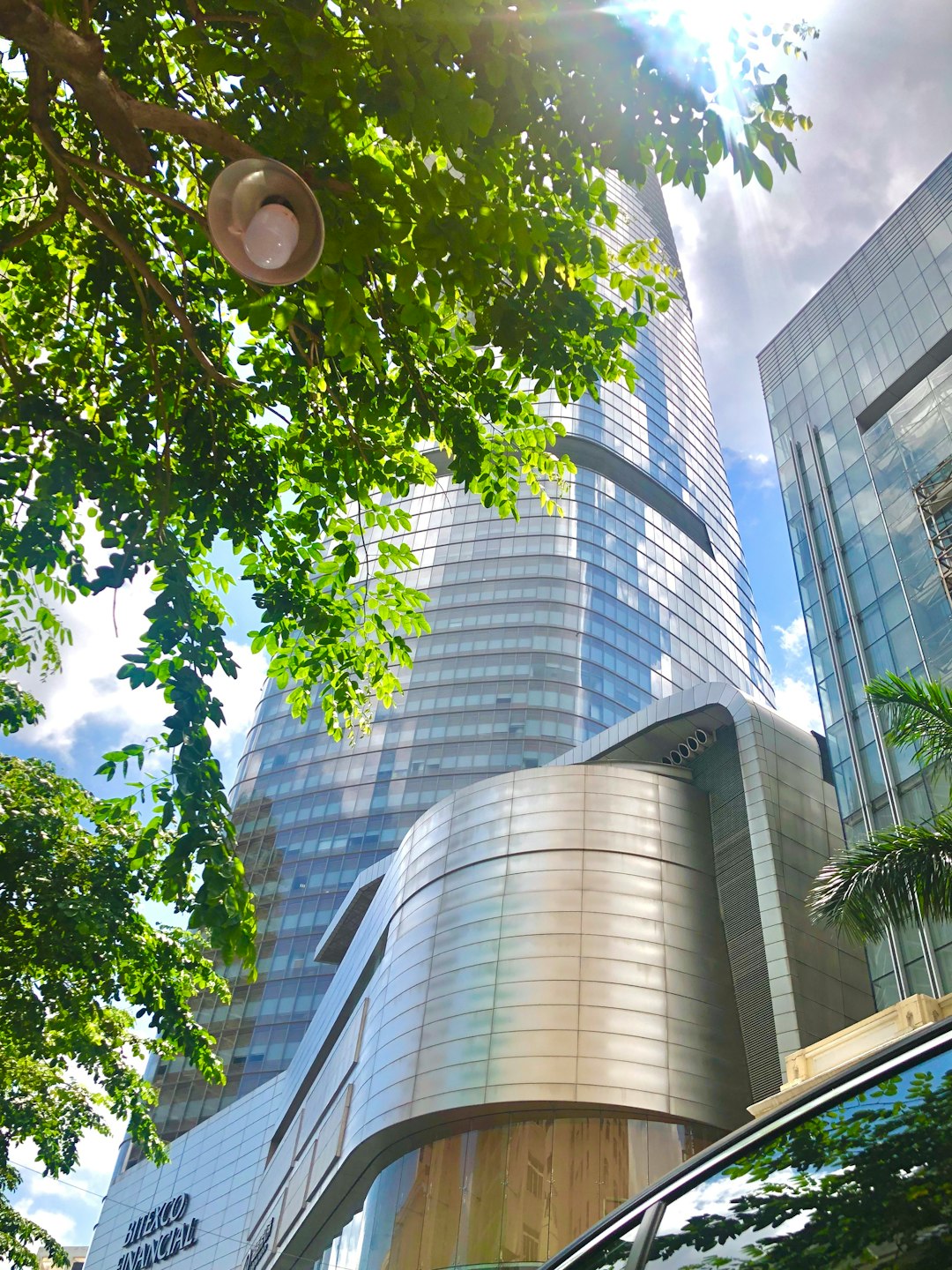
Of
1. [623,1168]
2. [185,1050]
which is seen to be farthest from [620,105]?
[623,1168]

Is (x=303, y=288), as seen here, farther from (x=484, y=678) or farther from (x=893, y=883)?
(x=484, y=678)

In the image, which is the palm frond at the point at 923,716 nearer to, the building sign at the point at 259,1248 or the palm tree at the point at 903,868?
the palm tree at the point at 903,868

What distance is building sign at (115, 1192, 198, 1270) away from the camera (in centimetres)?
4597

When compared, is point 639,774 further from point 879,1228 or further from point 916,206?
point 879,1228

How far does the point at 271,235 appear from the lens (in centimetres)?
399

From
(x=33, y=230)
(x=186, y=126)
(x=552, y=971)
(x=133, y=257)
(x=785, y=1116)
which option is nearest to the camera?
(x=785, y=1116)

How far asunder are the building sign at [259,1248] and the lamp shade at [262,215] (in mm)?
34079

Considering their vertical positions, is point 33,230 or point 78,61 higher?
point 33,230

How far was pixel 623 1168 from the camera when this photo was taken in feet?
64.8

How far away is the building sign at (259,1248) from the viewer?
101ft

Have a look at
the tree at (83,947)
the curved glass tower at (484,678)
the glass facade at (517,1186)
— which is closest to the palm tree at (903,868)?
the tree at (83,947)

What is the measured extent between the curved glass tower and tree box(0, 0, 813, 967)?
202 feet

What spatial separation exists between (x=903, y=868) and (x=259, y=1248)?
30374 mm

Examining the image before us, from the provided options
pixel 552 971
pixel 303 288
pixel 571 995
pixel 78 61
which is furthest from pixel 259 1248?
pixel 78 61
